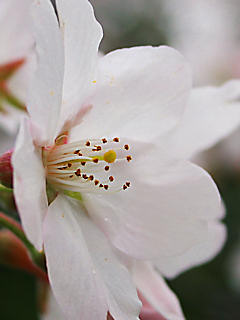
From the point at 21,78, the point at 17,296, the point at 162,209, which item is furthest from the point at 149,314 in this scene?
the point at 17,296

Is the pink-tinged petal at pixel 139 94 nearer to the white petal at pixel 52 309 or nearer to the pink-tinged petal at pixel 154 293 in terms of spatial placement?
the pink-tinged petal at pixel 154 293

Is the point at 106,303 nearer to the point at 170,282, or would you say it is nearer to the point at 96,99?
the point at 96,99

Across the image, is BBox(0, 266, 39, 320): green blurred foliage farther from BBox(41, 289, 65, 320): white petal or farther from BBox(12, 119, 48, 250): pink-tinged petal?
BBox(12, 119, 48, 250): pink-tinged petal

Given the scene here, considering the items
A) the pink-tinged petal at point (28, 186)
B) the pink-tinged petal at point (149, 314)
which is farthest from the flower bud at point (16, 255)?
the pink-tinged petal at point (28, 186)

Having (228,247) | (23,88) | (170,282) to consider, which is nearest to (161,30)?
(228,247)

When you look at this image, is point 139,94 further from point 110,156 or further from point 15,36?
point 15,36

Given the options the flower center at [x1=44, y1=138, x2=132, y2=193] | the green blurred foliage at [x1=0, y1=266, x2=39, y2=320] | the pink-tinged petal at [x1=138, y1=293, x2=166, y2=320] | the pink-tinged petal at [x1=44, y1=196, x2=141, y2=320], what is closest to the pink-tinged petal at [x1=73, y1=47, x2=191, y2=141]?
the flower center at [x1=44, y1=138, x2=132, y2=193]
